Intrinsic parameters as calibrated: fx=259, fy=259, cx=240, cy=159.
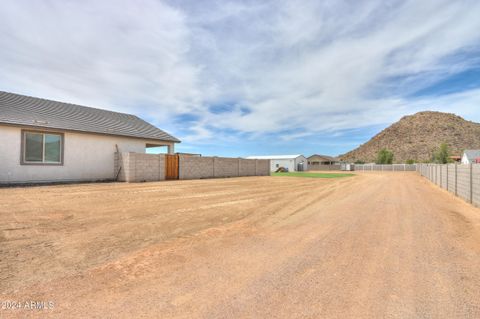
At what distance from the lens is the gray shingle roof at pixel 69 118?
14.3 metres

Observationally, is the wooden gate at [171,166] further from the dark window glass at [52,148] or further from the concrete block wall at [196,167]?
the dark window glass at [52,148]

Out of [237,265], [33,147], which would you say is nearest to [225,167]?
[33,147]

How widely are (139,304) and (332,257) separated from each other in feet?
9.11

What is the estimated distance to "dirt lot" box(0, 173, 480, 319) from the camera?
102 inches

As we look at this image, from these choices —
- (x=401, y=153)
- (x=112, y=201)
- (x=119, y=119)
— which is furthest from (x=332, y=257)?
(x=401, y=153)

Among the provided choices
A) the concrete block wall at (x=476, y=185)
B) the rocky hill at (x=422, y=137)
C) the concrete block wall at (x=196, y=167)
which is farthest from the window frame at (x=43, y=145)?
the rocky hill at (x=422, y=137)

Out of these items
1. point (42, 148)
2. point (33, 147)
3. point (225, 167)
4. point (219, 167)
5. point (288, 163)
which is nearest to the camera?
point (33, 147)

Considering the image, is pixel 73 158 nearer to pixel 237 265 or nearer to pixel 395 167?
pixel 237 265

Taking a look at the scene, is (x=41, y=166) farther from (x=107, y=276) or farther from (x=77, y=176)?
(x=107, y=276)

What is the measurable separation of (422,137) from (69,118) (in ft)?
317

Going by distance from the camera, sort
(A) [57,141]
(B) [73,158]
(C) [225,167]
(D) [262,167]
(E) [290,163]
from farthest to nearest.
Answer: (E) [290,163]
(D) [262,167]
(C) [225,167]
(B) [73,158]
(A) [57,141]

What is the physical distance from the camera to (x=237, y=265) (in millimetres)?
3605

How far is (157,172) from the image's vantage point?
710 inches

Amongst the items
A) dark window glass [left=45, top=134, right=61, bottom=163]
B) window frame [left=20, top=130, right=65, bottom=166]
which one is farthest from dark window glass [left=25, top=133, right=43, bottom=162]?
dark window glass [left=45, top=134, right=61, bottom=163]
